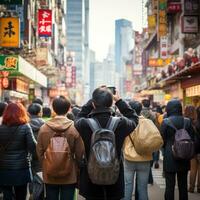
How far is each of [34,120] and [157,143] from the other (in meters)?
2.44

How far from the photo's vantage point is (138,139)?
6.89m

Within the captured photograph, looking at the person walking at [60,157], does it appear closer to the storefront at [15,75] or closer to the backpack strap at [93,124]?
the backpack strap at [93,124]

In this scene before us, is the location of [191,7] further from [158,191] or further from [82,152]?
→ [82,152]

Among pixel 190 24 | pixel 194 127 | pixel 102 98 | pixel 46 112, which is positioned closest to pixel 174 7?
pixel 190 24

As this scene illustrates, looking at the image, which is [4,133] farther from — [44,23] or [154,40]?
[154,40]

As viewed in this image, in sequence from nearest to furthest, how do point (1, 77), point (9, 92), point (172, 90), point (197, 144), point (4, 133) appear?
point (4, 133), point (197, 144), point (1, 77), point (9, 92), point (172, 90)

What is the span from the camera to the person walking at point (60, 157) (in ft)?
18.0

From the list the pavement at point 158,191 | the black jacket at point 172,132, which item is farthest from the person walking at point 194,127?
the black jacket at point 172,132

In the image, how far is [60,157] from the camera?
545 cm

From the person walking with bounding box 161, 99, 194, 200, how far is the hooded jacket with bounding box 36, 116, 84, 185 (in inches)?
85.8

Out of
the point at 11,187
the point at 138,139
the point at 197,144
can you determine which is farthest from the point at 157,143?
the point at 197,144

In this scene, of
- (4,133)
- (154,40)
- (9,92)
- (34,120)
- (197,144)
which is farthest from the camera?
(154,40)

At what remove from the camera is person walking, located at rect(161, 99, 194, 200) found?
7.37m

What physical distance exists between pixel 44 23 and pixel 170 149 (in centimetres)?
3464
